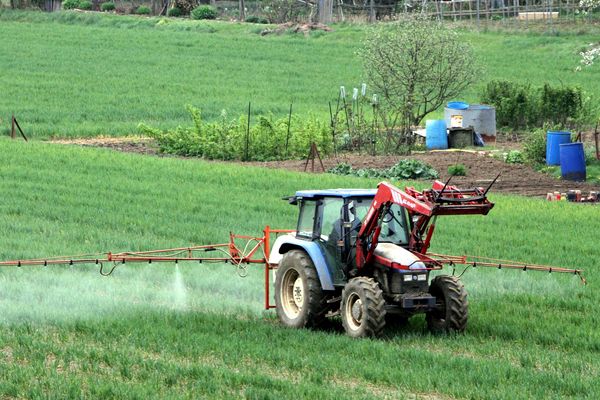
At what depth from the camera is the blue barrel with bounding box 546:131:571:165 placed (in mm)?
29609

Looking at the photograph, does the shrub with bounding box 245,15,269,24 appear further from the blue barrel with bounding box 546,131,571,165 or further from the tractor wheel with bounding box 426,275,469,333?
the tractor wheel with bounding box 426,275,469,333

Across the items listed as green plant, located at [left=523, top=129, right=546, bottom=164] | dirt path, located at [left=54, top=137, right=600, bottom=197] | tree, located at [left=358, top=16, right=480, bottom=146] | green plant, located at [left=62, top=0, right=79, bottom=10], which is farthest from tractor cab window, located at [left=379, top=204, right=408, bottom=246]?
green plant, located at [left=62, top=0, right=79, bottom=10]

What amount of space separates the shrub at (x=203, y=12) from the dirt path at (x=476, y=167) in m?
46.6

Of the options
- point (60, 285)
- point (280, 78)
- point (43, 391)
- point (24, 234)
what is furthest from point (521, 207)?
point (280, 78)

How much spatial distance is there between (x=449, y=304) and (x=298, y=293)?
180cm

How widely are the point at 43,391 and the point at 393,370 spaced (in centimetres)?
316

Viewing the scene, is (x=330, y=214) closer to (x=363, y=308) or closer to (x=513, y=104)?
(x=363, y=308)

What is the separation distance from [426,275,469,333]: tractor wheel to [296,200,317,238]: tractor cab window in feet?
5.17

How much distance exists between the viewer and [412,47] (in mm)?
34188

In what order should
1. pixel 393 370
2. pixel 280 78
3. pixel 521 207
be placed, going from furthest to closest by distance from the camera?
pixel 280 78 → pixel 521 207 → pixel 393 370

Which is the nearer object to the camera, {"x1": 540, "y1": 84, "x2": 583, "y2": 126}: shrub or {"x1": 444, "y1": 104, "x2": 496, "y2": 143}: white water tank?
{"x1": 444, "y1": 104, "x2": 496, "y2": 143}: white water tank

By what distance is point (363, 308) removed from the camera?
41.7 feet

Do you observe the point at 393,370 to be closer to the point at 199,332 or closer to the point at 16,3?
the point at 199,332

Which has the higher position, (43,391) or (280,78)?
(280,78)
